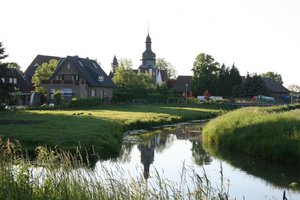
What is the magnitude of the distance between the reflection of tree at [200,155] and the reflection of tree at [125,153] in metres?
3.31

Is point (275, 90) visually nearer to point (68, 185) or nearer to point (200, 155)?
point (200, 155)

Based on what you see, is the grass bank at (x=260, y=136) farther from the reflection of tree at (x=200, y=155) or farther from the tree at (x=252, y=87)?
the tree at (x=252, y=87)

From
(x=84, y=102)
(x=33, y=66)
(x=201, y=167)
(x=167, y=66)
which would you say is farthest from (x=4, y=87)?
(x=167, y=66)

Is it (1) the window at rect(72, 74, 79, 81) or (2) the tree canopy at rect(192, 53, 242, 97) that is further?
(2) the tree canopy at rect(192, 53, 242, 97)

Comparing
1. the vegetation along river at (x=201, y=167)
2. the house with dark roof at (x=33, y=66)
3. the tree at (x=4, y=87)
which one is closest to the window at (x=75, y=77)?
the house with dark roof at (x=33, y=66)

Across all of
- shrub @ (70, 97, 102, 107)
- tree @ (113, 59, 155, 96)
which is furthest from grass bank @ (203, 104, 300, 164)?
tree @ (113, 59, 155, 96)

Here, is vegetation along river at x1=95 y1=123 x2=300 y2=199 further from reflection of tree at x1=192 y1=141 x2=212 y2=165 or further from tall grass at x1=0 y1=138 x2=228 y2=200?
tall grass at x1=0 y1=138 x2=228 y2=200

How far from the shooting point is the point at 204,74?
9538 centimetres

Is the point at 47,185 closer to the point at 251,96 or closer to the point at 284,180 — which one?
the point at 284,180

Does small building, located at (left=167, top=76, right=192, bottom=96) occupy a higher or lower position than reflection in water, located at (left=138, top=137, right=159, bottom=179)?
higher

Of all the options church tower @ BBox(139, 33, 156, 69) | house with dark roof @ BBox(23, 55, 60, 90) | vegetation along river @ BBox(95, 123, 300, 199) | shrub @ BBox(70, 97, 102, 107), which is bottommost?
vegetation along river @ BBox(95, 123, 300, 199)

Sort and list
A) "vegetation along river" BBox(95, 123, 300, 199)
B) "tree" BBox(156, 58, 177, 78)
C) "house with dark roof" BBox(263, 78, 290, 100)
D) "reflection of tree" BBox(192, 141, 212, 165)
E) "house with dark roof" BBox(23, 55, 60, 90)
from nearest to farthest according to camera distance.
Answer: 1. "vegetation along river" BBox(95, 123, 300, 199)
2. "reflection of tree" BBox(192, 141, 212, 165)
3. "house with dark roof" BBox(23, 55, 60, 90)
4. "house with dark roof" BBox(263, 78, 290, 100)
5. "tree" BBox(156, 58, 177, 78)

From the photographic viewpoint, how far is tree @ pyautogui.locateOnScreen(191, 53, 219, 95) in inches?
3728

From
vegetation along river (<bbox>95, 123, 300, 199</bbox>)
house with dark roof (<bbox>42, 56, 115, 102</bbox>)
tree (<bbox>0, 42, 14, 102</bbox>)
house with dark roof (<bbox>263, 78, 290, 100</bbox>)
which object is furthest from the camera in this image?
house with dark roof (<bbox>263, 78, 290, 100</bbox>)
